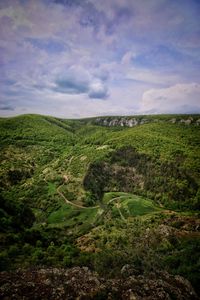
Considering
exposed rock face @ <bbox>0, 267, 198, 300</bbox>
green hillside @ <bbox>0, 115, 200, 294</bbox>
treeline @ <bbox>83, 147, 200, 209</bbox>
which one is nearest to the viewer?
exposed rock face @ <bbox>0, 267, 198, 300</bbox>

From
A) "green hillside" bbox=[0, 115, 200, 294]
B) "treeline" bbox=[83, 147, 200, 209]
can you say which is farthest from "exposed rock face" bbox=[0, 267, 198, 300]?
"treeline" bbox=[83, 147, 200, 209]

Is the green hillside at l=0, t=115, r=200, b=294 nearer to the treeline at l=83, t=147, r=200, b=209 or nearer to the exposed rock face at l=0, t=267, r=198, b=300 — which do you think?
the treeline at l=83, t=147, r=200, b=209

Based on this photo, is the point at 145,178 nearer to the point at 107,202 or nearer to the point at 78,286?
the point at 107,202

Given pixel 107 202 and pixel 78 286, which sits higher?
pixel 78 286

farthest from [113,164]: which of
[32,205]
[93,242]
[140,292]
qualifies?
[140,292]

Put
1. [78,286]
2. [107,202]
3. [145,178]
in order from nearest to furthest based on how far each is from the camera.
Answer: [78,286]
[107,202]
[145,178]

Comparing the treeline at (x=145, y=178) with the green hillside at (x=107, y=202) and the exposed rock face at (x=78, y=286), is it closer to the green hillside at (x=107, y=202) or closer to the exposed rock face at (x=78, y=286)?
the green hillside at (x=107, y=202)

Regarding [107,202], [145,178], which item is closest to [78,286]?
[107,202]
